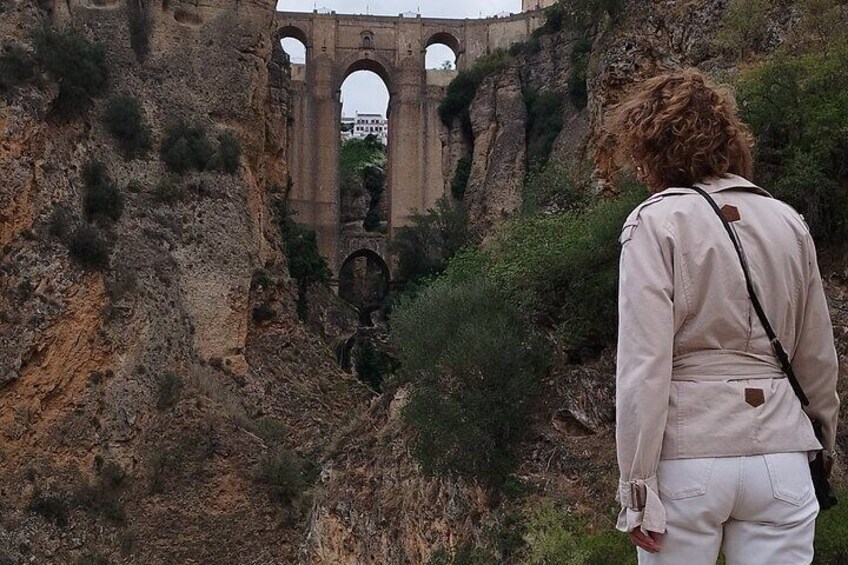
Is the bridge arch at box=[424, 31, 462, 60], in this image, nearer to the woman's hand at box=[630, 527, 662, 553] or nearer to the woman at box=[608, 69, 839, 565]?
the woman at box=[608, 69, 839, 565]

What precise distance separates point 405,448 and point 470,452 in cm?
202

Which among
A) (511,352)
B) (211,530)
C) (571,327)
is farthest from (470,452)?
(211,530)

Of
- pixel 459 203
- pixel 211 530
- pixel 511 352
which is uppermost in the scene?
pixel 459 203

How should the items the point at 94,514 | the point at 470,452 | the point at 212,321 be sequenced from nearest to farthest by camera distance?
the point at 470,452 → the point at 94,514 → the point at 212,321

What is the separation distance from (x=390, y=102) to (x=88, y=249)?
64.6 ft

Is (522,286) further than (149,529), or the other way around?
(149,529)

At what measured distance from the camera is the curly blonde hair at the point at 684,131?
7.89ft

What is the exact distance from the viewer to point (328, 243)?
36438mm

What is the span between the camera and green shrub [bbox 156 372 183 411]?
20.4m

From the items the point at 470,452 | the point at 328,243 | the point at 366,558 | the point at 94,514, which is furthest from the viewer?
the point at 328,243

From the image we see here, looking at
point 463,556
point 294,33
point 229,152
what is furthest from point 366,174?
point 463,556

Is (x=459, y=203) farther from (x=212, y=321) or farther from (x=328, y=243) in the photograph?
(x=212, y=321)

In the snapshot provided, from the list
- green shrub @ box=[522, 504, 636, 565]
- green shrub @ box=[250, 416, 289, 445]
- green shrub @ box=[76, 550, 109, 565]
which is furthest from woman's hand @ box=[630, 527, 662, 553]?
green shrub @ box=[250, 416, 289, 445]

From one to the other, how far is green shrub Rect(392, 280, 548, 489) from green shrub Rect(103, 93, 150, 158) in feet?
48.6
